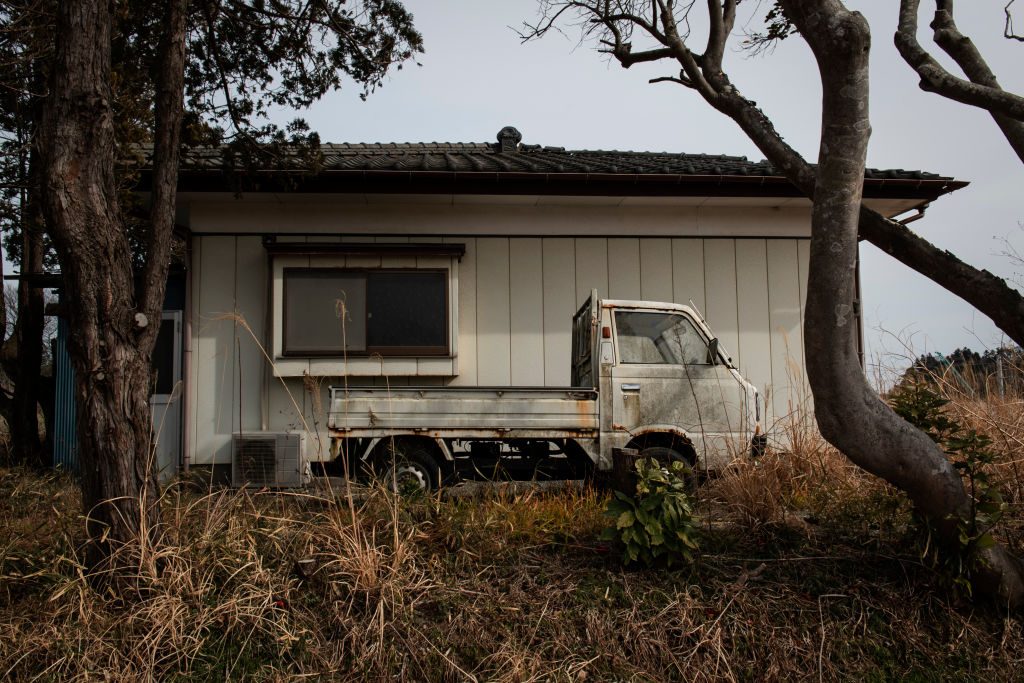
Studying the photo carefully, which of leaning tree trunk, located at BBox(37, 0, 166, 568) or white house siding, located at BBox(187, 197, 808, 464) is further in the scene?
white house siding, located at BBox(187, 197, 808, 464)

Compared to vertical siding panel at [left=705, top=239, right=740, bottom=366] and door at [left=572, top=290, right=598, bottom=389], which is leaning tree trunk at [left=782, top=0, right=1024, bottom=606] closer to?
door at [left=572, top=290, right=598, bottom=389]

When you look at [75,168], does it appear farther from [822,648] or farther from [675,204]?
[675,204]

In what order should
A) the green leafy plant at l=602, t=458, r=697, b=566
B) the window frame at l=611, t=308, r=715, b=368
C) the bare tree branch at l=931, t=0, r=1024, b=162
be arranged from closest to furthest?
the green leafy plant at l=602, t=458, r=697, b=566
the bare tree branch at l=931, t=0, r=1024, b=162
the window frame at l=611, t=308, r=715, b=368

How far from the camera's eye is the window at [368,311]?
839 cm

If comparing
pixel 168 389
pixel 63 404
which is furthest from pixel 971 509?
pixel 63 404

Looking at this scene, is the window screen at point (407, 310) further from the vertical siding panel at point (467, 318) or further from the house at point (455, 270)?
the vertical siding panel at point (467, 318)

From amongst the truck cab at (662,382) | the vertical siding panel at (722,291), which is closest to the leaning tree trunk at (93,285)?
the truck cab at (662,382)

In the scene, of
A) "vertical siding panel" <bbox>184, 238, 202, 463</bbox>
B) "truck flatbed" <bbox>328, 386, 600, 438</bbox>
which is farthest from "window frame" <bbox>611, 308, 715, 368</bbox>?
"vertical siding panel" <bbox>184, 238, 202, 463</bbox>

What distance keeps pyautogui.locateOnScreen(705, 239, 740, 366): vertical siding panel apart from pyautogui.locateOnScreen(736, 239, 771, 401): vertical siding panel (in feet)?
0.19

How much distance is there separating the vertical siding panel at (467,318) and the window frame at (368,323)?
239 millimetres

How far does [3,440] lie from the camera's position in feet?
31.9

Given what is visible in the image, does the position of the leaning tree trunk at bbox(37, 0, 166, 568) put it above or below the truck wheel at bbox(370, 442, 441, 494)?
above

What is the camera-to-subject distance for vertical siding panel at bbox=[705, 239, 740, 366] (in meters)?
8.78

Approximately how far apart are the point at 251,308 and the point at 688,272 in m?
Result: 4.83
